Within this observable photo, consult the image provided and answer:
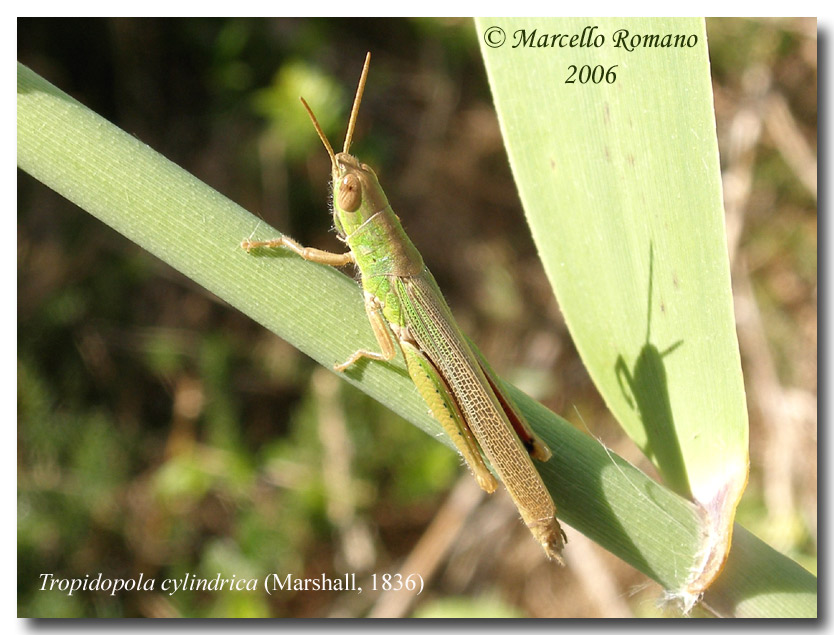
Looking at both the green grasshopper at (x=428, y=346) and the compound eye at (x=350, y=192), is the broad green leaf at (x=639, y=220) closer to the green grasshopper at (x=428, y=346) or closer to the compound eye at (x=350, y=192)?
the green grasshopper at (x=428, y=346)

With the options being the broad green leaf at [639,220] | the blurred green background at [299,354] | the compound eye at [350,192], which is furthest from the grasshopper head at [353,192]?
the blurred green background at [299,354]

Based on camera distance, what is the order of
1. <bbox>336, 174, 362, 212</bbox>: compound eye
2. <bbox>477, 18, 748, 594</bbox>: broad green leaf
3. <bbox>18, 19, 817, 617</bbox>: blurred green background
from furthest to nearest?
<bbox>18, 19, 817, 617</bbox>: blurred green background < <bbox>336, 174, 362, 212</bbox>: compound eye < <bbox>477, 18, 748, 594</bbox>: broad green leaf

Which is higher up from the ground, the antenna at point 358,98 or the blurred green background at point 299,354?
the antenna at point 358,98

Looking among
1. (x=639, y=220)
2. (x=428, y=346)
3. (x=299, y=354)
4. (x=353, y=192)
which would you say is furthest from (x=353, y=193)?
(x=299, y=354)

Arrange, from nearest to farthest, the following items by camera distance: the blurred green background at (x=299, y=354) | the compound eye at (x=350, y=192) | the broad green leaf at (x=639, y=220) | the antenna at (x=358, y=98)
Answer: the broad green leaf at (x=639, y=220), the antenna at (x=358, y=98), the compound eye at (x=350, y=192), the blurred green background at (x=299, y=354)

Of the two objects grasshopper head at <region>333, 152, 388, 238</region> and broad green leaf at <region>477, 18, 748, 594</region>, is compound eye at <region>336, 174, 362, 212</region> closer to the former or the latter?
grasshopper head at <region>333, 152, 388, 238</region>

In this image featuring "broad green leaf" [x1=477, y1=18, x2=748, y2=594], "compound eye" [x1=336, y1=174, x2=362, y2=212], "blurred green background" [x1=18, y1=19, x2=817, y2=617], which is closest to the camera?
"broad green leaf" [x1=477, y1=18, x2=748, y2=594]

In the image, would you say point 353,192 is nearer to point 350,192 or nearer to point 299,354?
point 350,192

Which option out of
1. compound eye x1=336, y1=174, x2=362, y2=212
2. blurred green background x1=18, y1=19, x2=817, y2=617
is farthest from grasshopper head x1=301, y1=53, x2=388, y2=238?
blurred green background x1=18, y1=19, x2=817, y2=617
